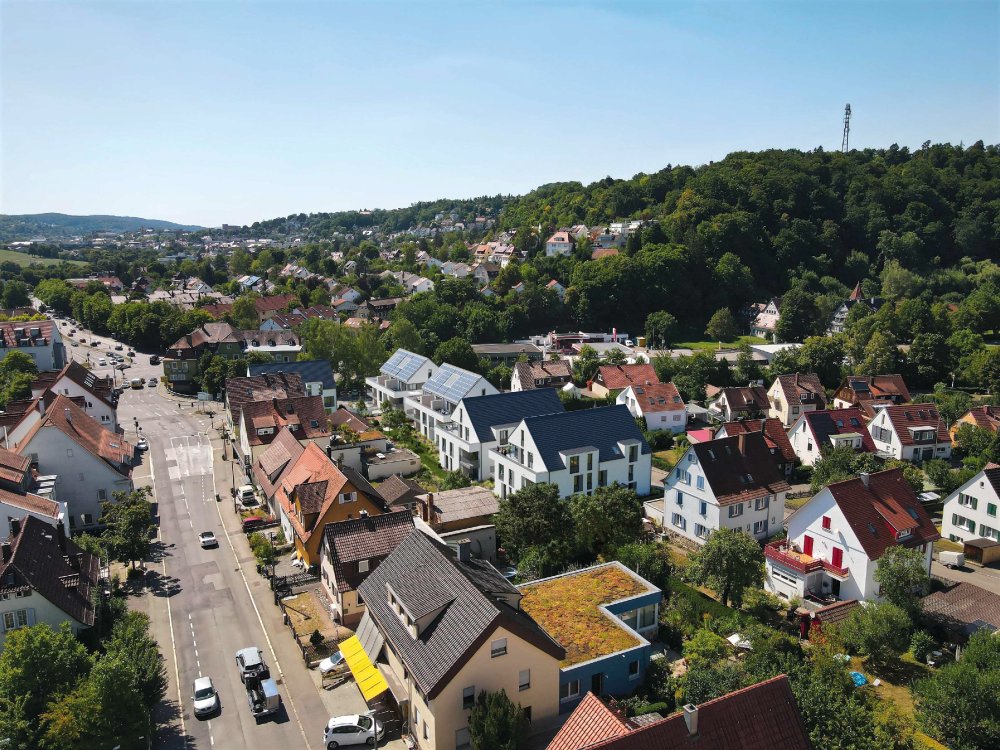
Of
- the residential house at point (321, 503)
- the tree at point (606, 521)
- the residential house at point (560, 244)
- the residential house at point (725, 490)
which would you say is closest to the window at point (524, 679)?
the tree at point (606, 521)

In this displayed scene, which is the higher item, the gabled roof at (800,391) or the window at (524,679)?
the gabled roof at (800,391)

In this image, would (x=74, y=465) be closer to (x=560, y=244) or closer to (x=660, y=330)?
(x=660, y=330)

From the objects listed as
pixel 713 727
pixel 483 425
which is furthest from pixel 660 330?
pixel 713 727

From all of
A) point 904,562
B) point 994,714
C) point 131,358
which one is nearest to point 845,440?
point 904,562

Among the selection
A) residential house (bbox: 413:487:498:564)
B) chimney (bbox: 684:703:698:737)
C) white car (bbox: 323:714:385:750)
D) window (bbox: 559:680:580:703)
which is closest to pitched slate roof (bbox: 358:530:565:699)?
window (bbox: 559:680:580:703)

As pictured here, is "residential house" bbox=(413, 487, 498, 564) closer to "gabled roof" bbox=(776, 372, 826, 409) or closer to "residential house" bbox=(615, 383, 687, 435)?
"residential house" bbox=(615, 383, 687, 435)

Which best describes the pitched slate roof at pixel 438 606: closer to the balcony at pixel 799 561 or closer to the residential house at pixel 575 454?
the balcony at pixel 799 561
